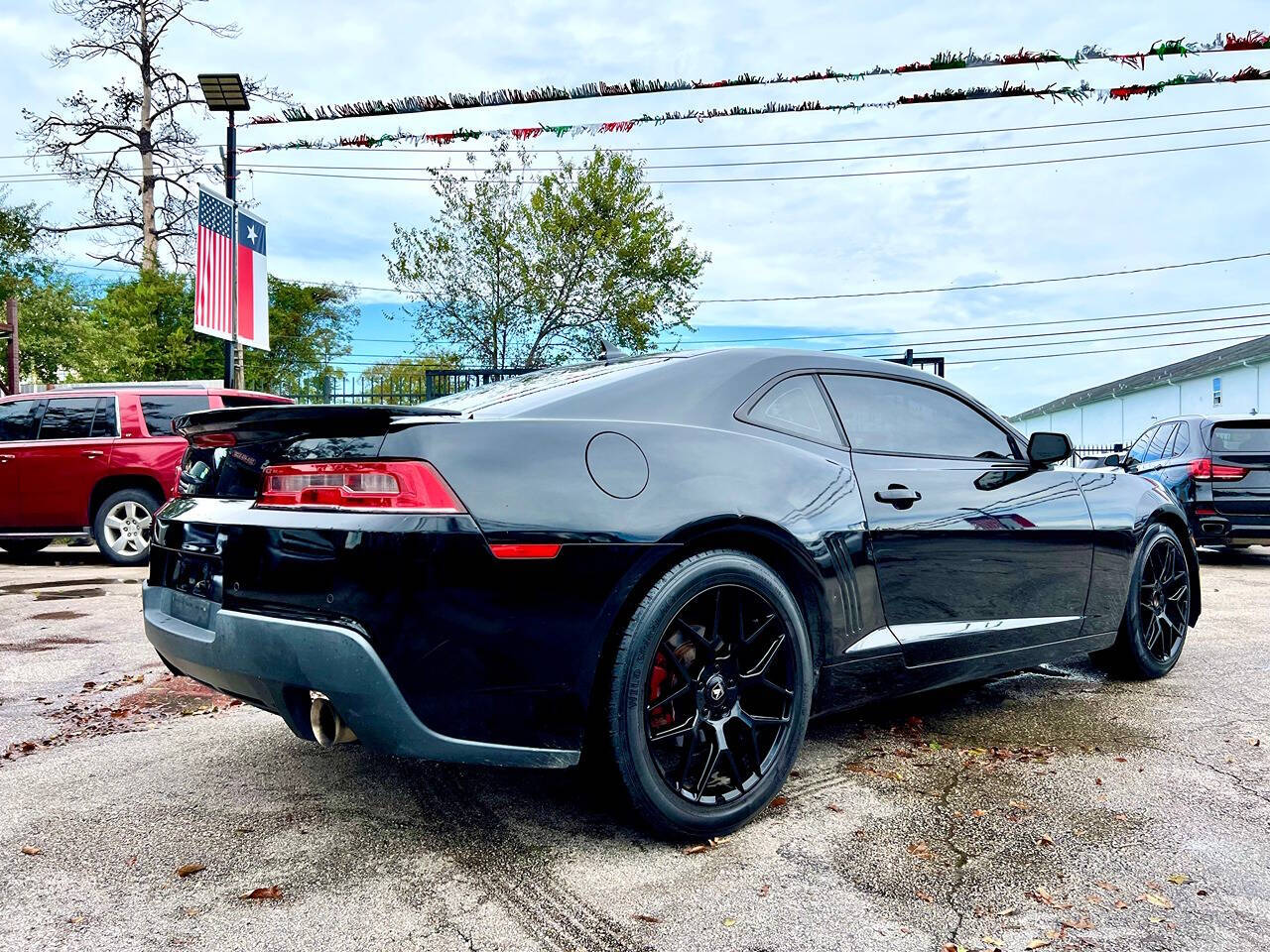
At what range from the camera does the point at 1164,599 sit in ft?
15.8

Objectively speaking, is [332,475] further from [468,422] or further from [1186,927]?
[1186,927]

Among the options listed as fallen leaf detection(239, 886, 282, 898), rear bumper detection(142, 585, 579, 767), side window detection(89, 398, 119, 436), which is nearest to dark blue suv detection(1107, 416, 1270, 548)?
rear bumper detection(142, 585, 579, 767)

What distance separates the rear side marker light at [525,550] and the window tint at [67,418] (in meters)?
9.03

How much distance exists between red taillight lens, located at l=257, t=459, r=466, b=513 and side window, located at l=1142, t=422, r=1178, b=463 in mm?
11077

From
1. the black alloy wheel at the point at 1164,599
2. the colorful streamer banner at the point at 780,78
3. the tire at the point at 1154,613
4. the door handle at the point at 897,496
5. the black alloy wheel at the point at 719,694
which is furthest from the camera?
the colorful streamer banner at the point at 780,78

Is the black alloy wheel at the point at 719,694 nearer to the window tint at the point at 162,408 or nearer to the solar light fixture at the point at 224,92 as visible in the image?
the window tint at the point at 162,408

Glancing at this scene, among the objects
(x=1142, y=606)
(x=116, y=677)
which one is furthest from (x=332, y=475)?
(x=1142, y=606)

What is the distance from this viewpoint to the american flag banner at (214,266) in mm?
12781

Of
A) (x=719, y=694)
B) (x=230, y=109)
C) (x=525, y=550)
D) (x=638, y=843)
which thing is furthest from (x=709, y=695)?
(x=230, y=109)

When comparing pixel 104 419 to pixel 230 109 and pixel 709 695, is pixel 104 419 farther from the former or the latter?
pixel 709 695

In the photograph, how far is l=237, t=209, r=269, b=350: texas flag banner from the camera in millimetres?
13711

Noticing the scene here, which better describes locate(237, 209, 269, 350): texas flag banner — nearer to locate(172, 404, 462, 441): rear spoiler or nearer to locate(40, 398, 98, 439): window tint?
locate(40, 398, 98, 439): window tint

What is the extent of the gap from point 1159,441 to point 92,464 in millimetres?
Answer: 11861

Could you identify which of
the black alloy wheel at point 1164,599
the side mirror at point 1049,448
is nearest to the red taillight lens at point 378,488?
the side mirror at point 1049,448
